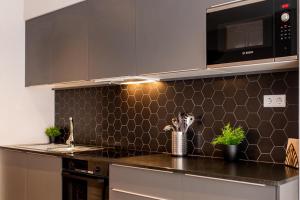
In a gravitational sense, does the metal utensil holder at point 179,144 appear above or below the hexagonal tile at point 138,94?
below

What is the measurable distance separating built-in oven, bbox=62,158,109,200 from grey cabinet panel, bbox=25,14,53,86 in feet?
3.62

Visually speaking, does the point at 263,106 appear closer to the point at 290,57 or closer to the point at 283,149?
the point at 283,149

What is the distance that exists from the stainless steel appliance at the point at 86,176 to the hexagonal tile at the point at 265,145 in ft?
3.43

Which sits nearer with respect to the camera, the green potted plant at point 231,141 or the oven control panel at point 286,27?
the oven control panel at point 286,27

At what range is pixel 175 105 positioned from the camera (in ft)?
10.3

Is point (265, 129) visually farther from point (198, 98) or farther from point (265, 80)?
point (198, 98)

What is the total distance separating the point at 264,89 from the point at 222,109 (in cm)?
37

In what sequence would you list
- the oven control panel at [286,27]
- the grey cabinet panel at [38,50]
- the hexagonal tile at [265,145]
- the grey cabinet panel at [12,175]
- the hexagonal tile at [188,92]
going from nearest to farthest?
the oven control panel at [286,27]
the hexagonal tile at [265,145]
the hexagonal tile at [188,92]
the grey cabinet panel at [12,175]
the grey cabinet panel at [38,50]

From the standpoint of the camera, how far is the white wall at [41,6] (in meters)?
3.65

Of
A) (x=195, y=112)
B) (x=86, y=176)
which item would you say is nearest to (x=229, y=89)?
(x=195, y=112)

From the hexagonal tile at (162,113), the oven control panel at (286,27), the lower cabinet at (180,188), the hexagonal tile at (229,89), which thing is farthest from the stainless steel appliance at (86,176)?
the oven control panel at (286,27)

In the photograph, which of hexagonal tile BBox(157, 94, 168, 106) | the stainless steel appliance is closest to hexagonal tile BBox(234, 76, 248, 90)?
hexagonal tile BBox(157, 94, 168, 106)

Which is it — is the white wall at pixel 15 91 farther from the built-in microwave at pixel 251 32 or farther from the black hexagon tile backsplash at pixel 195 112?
the built-in microwave at pixel 251 32

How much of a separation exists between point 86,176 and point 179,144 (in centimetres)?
80
